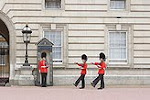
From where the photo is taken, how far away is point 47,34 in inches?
859

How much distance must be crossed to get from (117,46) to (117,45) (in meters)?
0.05

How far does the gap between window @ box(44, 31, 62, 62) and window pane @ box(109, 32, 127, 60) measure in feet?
8.35

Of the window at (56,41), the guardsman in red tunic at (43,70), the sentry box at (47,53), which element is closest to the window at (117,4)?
the window at (56,41)

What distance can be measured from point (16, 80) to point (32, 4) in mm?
3813

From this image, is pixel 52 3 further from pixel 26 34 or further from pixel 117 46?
pixel 117 46

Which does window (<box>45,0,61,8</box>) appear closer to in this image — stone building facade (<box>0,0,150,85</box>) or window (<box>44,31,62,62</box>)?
stone building facade (<box>0,0,150,85</box>)

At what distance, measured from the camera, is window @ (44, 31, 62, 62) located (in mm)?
21797

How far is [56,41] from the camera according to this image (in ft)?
71.8

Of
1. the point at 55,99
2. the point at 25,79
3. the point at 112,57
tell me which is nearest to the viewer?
the point at 55,99

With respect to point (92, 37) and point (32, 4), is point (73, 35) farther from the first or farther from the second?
point (32, 4)

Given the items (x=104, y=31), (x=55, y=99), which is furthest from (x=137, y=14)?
(x=55, y=99)

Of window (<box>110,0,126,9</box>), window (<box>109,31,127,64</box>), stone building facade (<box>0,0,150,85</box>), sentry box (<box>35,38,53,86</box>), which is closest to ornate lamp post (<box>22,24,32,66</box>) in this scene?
stone building facade (<box>0,0,150,85</box>)

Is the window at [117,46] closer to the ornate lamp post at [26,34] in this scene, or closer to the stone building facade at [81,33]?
the stone building facade at [81,33]

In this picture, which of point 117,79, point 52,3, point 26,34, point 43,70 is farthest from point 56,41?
point 117,79
